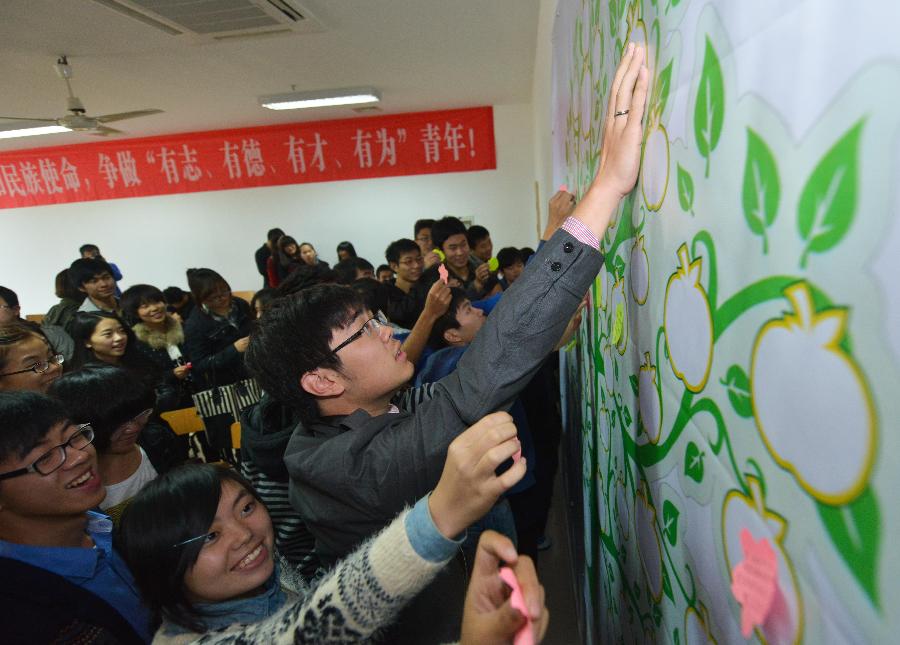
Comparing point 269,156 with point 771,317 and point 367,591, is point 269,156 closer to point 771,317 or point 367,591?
point 367,591

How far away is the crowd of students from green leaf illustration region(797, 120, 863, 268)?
32cm

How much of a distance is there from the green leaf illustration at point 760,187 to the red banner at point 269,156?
5.76m

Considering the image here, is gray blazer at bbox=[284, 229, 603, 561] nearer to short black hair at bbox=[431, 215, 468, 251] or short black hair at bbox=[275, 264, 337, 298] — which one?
short black hair at bbox=[275, 264, 337, 298]

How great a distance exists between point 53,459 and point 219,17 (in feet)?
8.81

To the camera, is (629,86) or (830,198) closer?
(830,198)

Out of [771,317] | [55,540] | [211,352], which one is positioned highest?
[771,317]

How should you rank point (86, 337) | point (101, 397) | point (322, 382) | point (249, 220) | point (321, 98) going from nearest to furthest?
point (322, 382), point (101, 397), point (86, 337), point (321, 98), point (249, 220)

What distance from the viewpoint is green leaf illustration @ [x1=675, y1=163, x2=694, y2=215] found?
0.46 m

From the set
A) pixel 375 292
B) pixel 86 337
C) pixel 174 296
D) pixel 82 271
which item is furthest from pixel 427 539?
pixel 174 296

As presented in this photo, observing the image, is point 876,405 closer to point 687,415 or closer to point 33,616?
point 687,415

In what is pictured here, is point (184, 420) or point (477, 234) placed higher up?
point (477, 234)

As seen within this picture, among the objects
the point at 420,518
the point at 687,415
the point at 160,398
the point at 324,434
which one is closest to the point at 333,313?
the point at 324,434

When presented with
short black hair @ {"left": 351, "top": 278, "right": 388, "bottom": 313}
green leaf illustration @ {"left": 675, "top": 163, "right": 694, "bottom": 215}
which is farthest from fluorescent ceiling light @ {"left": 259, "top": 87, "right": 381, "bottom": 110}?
green leaf illustration @ {"left": 675, "top": 163, "right": 694, "bottom": 215}

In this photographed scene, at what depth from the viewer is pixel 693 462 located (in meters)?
0.50
